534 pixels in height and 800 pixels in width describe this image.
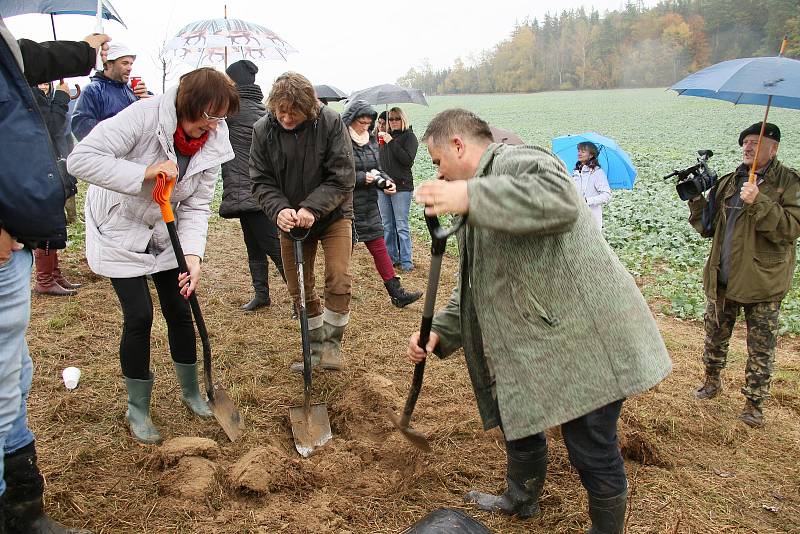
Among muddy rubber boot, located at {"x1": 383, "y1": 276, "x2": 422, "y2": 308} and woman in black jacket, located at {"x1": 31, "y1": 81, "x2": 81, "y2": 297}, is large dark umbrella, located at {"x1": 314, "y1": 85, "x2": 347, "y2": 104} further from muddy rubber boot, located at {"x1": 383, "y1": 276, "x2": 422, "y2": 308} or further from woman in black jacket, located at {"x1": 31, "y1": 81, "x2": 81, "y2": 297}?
muddy rubber boot, located at {"x1": 383, "y1": 276, "x2": 422, "y2": 308}

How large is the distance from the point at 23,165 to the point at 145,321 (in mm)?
1352

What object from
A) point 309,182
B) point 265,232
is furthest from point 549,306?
point 265,232

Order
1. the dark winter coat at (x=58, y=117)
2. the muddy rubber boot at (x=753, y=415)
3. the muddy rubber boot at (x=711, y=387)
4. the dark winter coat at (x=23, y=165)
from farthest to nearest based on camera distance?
the dark winter coat at (x=58, y=117) → the muddy rubber boot at (x=711, y=387) → the muddy rubber boot at (x=753, y=415) → the dark winter coat at (x=23, y=165)

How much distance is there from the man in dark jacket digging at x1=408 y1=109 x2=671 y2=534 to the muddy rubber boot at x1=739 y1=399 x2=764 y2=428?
2.14 metres

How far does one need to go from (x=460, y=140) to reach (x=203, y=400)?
253 cm

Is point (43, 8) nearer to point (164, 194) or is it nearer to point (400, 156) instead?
point (164, 194)

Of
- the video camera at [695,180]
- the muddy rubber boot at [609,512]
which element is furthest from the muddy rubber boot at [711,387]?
the muddy rubber boot at [609,512]

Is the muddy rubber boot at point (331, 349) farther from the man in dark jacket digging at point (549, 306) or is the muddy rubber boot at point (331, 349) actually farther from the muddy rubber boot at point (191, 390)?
the man in dark jacket digging at point (549, 306)

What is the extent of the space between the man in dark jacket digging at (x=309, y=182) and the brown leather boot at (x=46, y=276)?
2.66 metres

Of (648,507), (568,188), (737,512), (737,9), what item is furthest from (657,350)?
(737,9)

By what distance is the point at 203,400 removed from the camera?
12.6ft

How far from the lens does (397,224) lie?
24.9 feet

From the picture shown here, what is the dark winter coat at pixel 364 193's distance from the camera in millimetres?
6207

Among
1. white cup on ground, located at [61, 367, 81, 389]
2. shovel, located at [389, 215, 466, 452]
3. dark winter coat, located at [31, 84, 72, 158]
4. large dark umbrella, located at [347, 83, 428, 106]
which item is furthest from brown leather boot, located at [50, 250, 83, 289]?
large dark umbrella, located at [347, 83, 428, 106]
